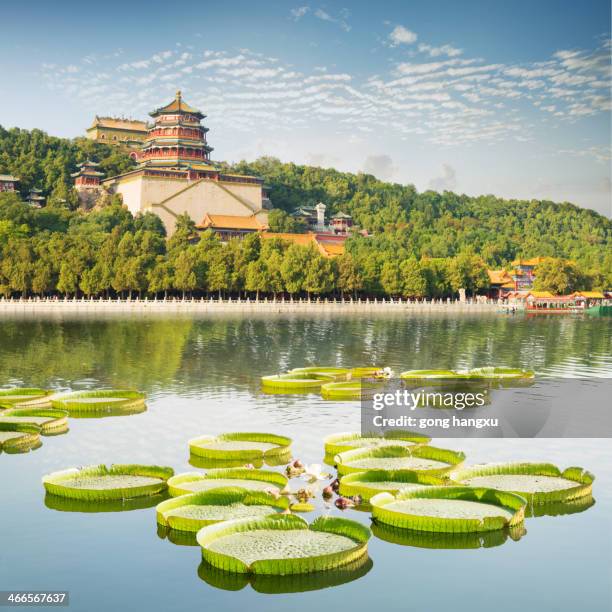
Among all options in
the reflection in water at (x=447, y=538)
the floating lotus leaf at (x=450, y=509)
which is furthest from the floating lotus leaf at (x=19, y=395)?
the reflection in water at (x=447, y=538)

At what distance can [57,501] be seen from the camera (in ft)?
37.4

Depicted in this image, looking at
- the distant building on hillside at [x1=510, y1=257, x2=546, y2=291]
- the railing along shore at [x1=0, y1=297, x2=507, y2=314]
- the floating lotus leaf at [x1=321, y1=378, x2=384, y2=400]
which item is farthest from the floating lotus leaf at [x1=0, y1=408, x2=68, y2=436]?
the distant building on hillside at [x1=510, y1=257, x2=546, y2=291]

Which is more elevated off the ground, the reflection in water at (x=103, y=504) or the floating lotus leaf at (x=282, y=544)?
the floating lotus leaf at (x=282, y=544)

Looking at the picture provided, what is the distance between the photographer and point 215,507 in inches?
409

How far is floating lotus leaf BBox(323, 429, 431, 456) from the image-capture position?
13586mm

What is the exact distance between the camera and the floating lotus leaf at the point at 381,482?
36.4ft

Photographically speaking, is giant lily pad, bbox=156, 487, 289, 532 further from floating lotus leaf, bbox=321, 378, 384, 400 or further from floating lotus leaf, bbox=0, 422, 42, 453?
floating lotus leaf, bbox=321, 378, 384, 400

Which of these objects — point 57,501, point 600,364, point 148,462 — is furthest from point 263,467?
point 600,364

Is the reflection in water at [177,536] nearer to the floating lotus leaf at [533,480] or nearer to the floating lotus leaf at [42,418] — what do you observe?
the floating lotus leaf at [533,480]

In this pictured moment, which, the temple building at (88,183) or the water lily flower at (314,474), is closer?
the water lily flower at (314,474)

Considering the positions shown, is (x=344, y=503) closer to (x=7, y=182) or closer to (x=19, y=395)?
(x=19, y=395)

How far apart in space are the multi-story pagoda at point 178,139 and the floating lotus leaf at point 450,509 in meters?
81.5

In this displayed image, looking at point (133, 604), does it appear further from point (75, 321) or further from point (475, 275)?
point (475, 275)

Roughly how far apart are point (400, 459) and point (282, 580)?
439 centimetres
